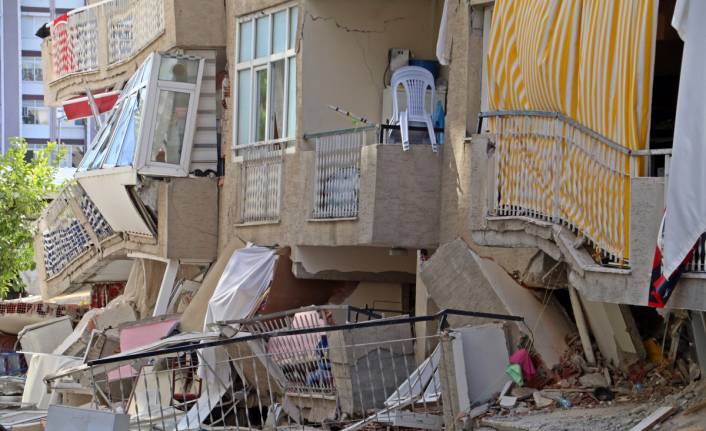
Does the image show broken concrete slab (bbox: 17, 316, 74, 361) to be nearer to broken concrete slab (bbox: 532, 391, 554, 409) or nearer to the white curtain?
broken concrete slab (bbox: 532, 391, 554, 409)

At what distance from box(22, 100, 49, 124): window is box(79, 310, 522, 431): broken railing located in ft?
176

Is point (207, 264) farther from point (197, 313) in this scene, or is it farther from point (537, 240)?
point (537, 240)

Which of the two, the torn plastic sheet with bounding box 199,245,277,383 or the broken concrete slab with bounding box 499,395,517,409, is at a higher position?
the torn plastic sheet with bounding box 199,245,277,383

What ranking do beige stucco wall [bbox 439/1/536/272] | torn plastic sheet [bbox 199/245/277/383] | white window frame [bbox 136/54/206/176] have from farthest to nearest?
white window frame [bbox 136/54/206/176] < torn plastic sheet [bbox 199/245/277/383] < beige stucco wall [bbox 439/1/536/272]

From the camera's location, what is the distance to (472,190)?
40.0 feet

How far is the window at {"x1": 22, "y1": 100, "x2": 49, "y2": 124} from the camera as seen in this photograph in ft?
223

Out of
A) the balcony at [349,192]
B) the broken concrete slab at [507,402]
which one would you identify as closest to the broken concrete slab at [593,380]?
the broken concrete slab at [507,402]

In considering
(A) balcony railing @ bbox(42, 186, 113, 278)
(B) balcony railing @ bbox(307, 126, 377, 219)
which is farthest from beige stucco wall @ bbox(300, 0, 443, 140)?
(A) balcony railing @ bbox(42, 186, 113, 278)

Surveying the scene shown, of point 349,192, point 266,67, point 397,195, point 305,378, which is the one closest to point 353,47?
point 266,67

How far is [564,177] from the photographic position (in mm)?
11117

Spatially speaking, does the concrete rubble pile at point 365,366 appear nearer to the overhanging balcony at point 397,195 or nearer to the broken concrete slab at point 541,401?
the broken concrete slab at point 541,401

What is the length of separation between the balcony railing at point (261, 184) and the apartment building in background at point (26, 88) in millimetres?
48750

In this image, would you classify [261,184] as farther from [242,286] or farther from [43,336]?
[43,336]

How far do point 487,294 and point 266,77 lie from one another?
6390 millimetres
